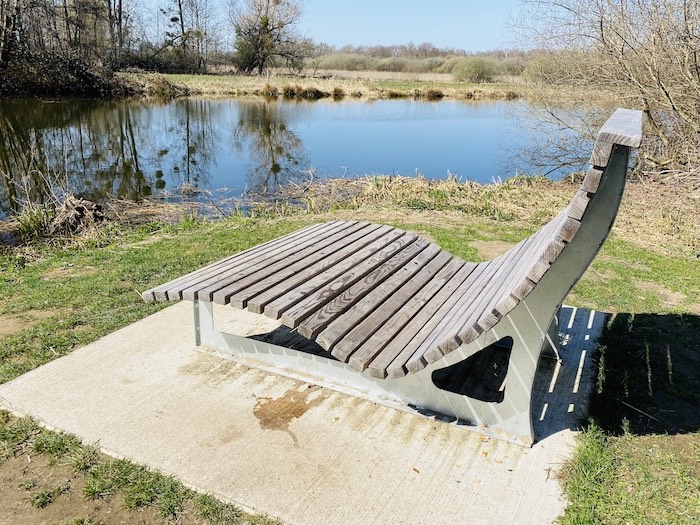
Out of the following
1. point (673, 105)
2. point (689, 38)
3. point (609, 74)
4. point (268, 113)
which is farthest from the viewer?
point (268, 113)

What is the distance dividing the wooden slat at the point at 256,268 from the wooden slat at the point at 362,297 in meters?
0.56

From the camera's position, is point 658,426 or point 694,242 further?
point 694,242

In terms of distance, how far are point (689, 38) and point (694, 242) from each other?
4735mm

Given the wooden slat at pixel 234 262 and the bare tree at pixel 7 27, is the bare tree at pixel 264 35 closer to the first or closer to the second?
the bare tree at pixel 7 27

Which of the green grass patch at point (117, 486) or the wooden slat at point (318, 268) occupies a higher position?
the wooden slat at point (318, 268)

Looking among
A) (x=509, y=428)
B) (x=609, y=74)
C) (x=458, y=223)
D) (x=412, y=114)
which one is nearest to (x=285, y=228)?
(x=458, y=223)

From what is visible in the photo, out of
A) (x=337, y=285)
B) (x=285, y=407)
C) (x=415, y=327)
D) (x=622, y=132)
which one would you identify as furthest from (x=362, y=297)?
(x=622, y=132)

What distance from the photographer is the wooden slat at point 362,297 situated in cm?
316

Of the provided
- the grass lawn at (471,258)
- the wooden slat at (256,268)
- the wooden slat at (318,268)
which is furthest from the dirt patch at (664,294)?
the wooden slat at (256,268)

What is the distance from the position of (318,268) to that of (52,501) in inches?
81.9

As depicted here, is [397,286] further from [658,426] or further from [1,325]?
[1,325]

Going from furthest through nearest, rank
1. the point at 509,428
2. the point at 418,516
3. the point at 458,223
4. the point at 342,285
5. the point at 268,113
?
the point at 268,113, the point at 458,223, the point at 342,285, the point at 509,428, the point at 418,516

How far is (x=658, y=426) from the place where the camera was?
323cm

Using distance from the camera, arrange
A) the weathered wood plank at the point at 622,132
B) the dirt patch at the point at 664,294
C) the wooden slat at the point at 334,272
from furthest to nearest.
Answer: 1. the dirt patch at the point at 664,294
2. the wooden slat at the point at 334,272
3. the weathered wood plank at the point at 622,132
